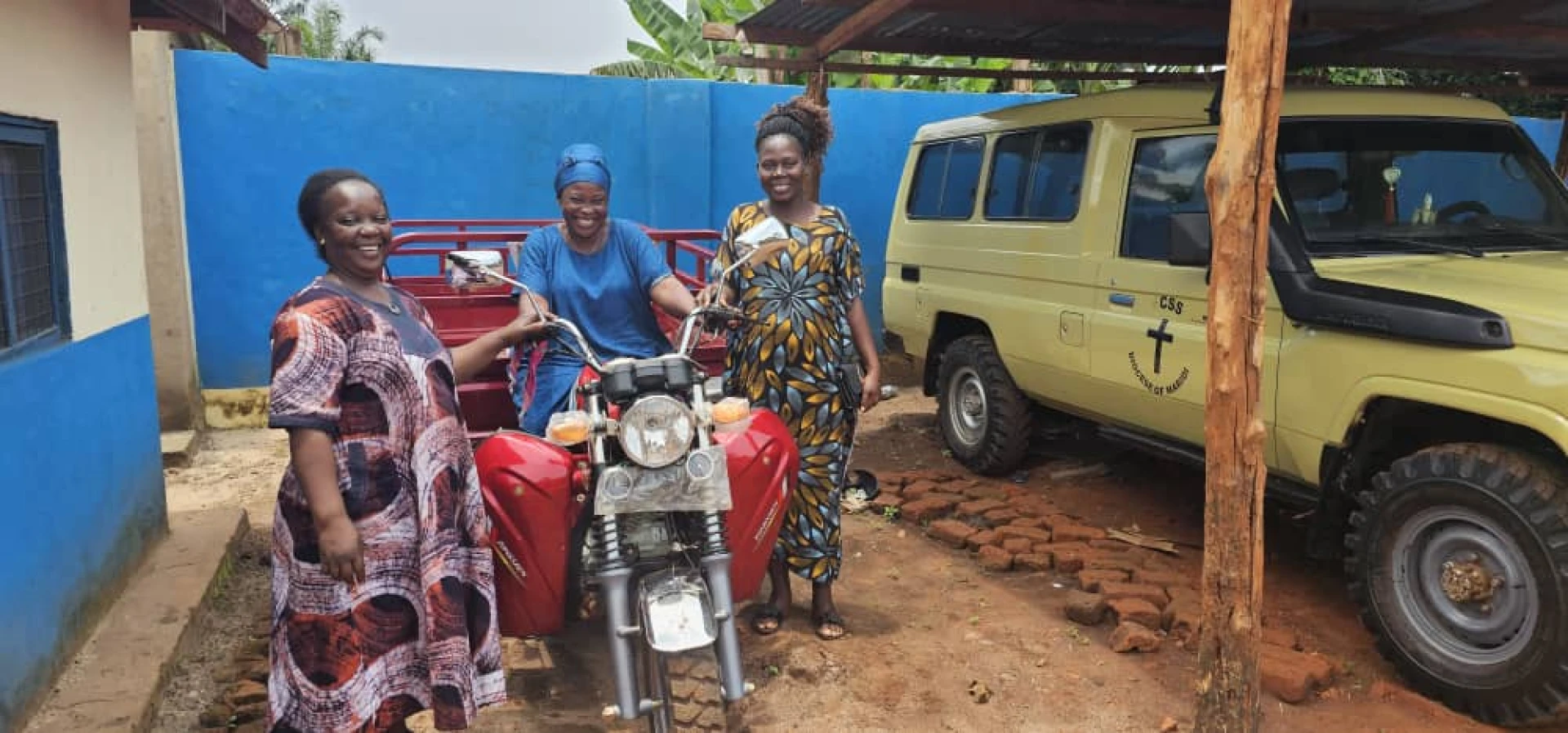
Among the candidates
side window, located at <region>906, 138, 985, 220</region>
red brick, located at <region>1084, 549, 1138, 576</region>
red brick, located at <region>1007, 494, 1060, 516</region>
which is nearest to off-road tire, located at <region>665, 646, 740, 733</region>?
red brick, located at <region>1084, 549, 1138, 576</region>

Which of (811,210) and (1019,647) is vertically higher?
(811,210)

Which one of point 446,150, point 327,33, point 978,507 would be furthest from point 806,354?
point 327,33

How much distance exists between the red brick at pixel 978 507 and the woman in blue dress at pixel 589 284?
97.2 inches

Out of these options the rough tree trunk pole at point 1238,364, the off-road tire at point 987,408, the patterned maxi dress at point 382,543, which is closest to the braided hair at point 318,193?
the patterned maxi dress at point 382,543

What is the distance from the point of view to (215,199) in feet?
22.9

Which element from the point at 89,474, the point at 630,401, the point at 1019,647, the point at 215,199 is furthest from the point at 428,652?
the point at 215,199

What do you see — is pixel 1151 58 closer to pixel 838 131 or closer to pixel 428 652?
pixel 838 131

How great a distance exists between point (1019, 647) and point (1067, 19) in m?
3.49

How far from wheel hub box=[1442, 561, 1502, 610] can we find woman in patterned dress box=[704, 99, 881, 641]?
187 cm

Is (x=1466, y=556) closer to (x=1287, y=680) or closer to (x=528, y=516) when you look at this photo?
(x=1287, y=680)

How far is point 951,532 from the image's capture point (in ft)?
16.1

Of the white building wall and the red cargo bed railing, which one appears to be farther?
the red cargo bed railing

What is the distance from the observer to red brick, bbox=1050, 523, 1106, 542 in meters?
4.86

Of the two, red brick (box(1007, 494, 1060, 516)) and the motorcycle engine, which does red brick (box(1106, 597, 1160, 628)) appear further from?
the motorcycle engine
